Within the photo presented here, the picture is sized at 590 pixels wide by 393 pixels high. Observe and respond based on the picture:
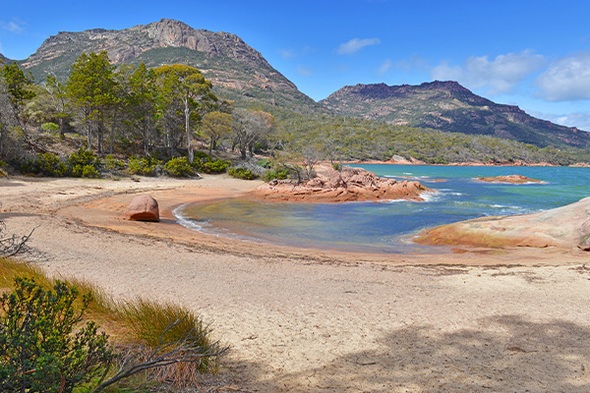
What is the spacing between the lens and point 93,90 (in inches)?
1309

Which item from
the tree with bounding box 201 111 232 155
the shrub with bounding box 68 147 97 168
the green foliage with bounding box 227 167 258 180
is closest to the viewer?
the shrub with bounding box 68 147 97 168

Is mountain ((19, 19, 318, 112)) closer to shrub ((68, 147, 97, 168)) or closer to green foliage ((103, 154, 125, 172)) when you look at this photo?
green foliage ((103, 154, 125, 172))

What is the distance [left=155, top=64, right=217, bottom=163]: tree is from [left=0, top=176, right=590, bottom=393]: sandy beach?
27.8 m

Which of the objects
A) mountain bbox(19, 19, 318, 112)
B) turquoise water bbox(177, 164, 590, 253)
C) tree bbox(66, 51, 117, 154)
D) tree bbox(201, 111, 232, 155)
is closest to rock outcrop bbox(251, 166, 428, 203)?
turquoise water bbox(177, 164, 590, 253)

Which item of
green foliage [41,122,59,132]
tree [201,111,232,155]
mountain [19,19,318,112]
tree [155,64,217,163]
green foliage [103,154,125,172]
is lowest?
green foliage [103,154,125,172]

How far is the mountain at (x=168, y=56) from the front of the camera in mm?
129750

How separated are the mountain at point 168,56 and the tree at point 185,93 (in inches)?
2634

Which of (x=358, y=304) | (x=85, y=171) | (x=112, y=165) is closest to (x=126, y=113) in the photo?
(x=112, y=165)

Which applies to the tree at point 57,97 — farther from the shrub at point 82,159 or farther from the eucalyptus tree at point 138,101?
the shrub at point 82,159

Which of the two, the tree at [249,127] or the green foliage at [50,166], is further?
the tree at [249,127]

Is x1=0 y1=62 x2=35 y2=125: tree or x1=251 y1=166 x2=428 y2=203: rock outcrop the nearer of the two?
x1=251 y1=166 x2=428 y2=203: rock outcrop

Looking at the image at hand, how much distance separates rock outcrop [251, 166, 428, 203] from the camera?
2802 centimetres

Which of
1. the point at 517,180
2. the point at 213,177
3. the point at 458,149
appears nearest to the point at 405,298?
the point at 213,177

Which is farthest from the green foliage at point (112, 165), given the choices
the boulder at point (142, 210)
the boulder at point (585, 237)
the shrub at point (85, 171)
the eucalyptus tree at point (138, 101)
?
the boulder at point (585, 237)
